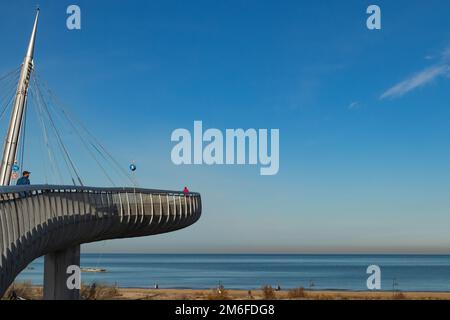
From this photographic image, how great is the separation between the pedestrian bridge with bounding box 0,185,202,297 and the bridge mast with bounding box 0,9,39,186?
16.2 feet

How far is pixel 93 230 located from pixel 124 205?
2.79 m

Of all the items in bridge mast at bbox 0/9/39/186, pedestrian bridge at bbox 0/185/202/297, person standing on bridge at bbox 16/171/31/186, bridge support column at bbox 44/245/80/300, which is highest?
bridge mast at bbox 0/9/39/186

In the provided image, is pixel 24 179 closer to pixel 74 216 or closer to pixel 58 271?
pixel 74 216

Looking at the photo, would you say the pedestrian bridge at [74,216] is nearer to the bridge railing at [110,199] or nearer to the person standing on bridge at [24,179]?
the bridge railing at [110,199]

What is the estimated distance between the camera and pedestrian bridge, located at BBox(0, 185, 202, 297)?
17.3m

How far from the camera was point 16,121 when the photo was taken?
32.2 metres

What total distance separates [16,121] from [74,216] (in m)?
9.98

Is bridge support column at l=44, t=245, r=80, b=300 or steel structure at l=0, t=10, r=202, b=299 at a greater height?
steel structure at l=0, t=10, r=202, b=299

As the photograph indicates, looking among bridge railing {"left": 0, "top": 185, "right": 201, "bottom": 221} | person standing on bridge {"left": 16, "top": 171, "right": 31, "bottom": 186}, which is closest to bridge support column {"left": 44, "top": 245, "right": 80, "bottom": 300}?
bridge railing {"left": 0, "top": 185, "right": 201, "bottom": 221}

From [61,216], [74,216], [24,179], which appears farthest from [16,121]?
[61,216]

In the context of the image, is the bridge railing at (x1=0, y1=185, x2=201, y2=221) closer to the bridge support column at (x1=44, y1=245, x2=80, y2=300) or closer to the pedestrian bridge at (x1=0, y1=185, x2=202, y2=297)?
the pedestrian bridge at (x1=0, y1=185, x2=202, y2=297)

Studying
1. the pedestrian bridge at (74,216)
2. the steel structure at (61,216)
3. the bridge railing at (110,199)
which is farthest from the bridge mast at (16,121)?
the bridge railing at (110,199)
